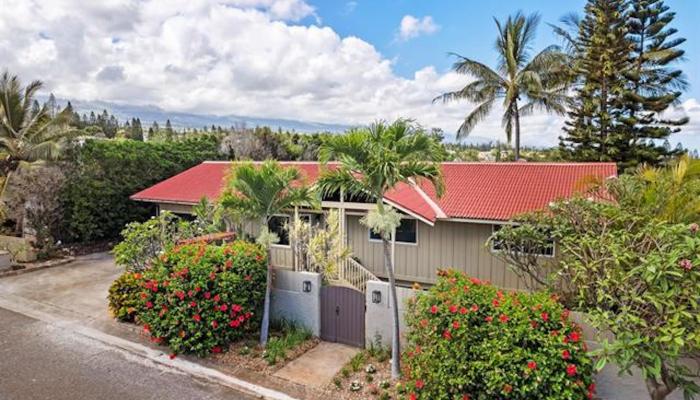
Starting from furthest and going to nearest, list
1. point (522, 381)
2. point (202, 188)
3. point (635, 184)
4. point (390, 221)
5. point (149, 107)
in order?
point (149, 107), point (202, 188), point (635, 184), point (390, 221), point (522, 381)

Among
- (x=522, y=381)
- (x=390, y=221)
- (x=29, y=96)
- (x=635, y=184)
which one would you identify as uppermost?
(x=29, y=96)

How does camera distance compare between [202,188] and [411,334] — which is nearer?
[411,334]

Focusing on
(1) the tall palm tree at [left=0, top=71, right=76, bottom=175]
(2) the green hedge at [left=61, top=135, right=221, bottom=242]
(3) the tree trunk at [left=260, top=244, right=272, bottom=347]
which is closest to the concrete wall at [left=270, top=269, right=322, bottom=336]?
(3) the tree trunk at [left=260, top=244, right=272, bottom=347]

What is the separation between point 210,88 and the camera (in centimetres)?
2356

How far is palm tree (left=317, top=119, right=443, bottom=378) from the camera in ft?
20.8

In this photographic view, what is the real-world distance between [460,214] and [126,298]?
28.4ft

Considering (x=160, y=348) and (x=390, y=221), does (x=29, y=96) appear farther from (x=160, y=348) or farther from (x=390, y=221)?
(x=390, y=221)

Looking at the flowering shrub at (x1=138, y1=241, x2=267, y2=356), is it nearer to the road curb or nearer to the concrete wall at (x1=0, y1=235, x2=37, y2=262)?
the road curb

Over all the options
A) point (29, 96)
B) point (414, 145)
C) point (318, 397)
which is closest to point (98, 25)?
point (29, 96)

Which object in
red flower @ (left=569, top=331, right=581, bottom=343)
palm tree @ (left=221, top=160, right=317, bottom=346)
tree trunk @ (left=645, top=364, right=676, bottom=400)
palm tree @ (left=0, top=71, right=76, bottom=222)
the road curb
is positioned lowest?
the road curb

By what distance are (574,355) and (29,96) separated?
2140cm

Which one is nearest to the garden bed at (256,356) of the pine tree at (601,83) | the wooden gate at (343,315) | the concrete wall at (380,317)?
the wooden gate at (343,315)

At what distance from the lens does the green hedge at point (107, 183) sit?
16109 mm

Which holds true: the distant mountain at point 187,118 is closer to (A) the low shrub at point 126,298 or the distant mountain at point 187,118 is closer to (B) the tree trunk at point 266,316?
(A) the low shrub at point 126,298
